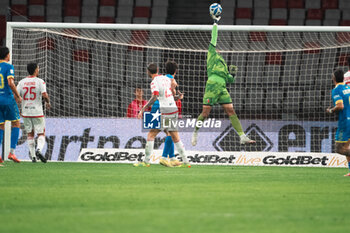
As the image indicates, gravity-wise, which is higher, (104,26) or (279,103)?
(104,26)

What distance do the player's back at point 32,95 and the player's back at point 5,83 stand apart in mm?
480

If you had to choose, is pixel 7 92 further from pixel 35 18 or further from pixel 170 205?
pixel 35 18

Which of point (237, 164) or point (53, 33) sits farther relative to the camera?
point (53, 33)

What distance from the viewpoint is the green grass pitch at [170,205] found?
407 cm

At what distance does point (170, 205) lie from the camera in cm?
509

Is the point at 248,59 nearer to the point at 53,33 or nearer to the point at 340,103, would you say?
the point at 53,33

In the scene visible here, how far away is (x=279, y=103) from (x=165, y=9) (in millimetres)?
6379

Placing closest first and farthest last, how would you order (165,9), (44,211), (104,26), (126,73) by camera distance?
(44,211)
(104,26)
(126,73)
(165,9)

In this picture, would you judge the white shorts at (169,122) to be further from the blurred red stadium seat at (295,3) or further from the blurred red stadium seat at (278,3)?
the blurred red stadium seat at (295,3)

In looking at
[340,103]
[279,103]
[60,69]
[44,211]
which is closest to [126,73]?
[60,69]

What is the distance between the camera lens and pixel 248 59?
1683cm

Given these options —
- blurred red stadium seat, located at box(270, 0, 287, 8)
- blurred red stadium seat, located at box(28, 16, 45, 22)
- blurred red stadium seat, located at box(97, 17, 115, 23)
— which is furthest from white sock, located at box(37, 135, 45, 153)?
blurred red stadium seat, located at box(270, 0, 287, 8)

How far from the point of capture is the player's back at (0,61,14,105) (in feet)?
35.0

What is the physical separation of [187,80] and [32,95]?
4.36 metres
